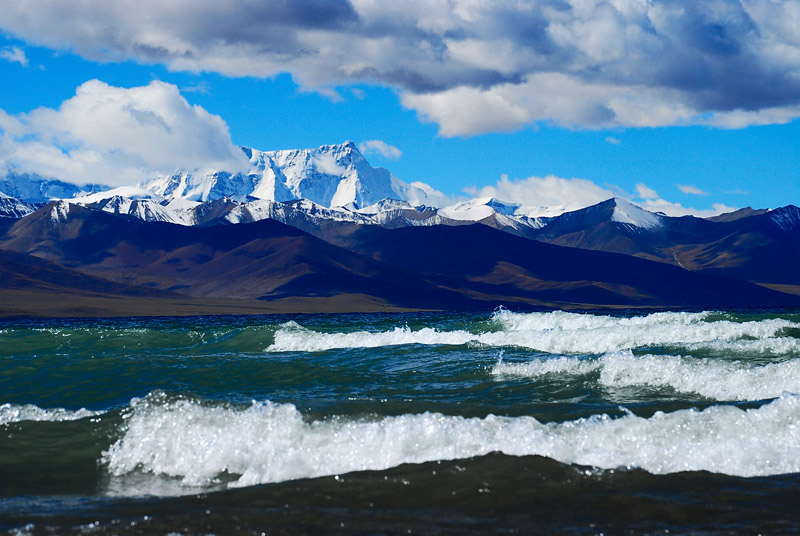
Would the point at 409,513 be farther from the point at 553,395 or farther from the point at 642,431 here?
the point at 553,395

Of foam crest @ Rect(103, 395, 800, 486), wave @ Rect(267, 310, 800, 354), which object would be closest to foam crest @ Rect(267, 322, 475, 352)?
wave @ Rect(267, 310, 800, 354)

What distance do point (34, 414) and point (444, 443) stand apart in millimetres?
10235

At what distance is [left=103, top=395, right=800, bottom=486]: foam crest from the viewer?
12.6 m

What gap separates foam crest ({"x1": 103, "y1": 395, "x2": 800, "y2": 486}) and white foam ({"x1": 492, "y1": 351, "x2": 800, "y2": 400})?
Result: 4.76 m

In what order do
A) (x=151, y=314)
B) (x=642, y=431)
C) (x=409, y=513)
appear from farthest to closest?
1. (x=151, y=314)
2. (x=642, y=431)
3. (x=409, y=513)

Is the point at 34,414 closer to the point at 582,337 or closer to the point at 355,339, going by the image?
the point at 582,337

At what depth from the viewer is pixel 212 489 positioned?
1217cm

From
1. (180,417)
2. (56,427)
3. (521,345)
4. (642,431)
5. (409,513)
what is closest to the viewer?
(409,513)

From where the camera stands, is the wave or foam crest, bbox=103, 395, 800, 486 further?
the wave

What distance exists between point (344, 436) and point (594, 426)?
4.31 metres

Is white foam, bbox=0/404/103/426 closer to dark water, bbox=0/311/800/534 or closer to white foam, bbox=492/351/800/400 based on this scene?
dark water, bbox=0/311/800/534

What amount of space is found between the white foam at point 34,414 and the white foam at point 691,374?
37.8 ft

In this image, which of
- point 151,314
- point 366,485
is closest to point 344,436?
point 366,485

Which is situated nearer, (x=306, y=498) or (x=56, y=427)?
(x=306, y=498)
